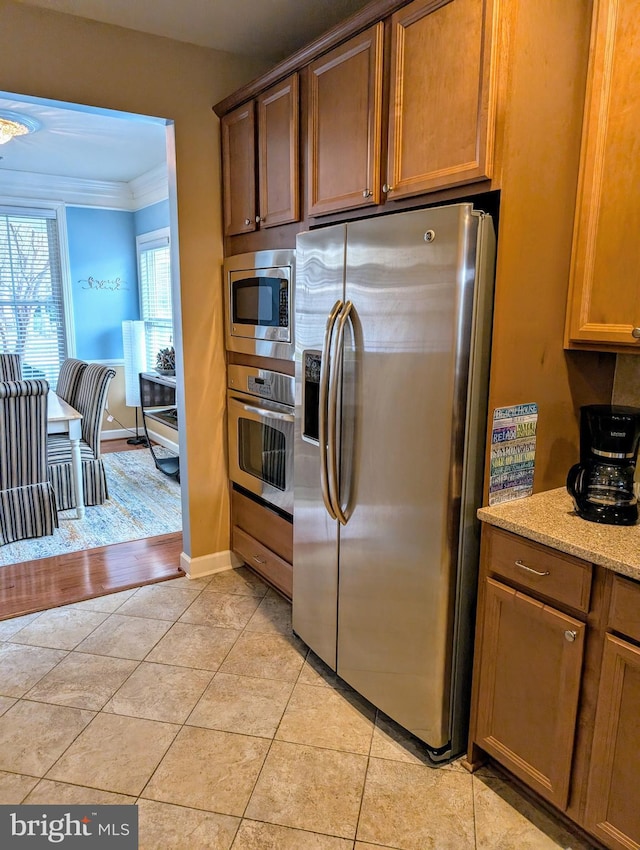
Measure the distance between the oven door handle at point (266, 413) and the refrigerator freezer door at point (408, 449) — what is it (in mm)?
552

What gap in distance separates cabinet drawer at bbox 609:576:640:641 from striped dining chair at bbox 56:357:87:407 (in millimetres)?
4167

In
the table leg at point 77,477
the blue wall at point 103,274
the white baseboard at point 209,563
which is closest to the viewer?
the white baseboard at point 209,563

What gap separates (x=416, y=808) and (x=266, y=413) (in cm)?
159

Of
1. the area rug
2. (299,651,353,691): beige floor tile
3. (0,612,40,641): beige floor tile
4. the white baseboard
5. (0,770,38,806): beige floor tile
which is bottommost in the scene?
the area rug

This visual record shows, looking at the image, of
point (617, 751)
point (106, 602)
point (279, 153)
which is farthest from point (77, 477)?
point (617, 751)

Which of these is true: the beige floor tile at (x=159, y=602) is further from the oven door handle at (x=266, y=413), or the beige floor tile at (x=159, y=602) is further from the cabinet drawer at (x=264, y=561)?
the oven door handle at (x=266, y=413)

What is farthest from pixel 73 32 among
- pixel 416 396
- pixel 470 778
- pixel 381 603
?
pixel 470 778

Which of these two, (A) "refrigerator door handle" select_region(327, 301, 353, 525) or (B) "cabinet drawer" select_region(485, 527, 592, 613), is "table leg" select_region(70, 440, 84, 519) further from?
(B) "cabinet drawer" select_region(485, 527, 592, 613)

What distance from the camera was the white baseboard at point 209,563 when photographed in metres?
3.16

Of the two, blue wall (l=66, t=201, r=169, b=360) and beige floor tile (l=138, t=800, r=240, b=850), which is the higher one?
blue wall (l=66, t=201, r=169, b=360)

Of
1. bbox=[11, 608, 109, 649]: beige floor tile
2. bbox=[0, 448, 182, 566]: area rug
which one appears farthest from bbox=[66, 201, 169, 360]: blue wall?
bbox=[11, 608, 109, 649]: beige floor tile

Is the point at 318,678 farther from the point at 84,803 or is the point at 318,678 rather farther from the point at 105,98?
the point at 105,98

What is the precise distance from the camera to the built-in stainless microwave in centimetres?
246

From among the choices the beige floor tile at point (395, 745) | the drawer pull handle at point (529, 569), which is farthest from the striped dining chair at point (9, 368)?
the drawer pull handle at point (529, 569)
